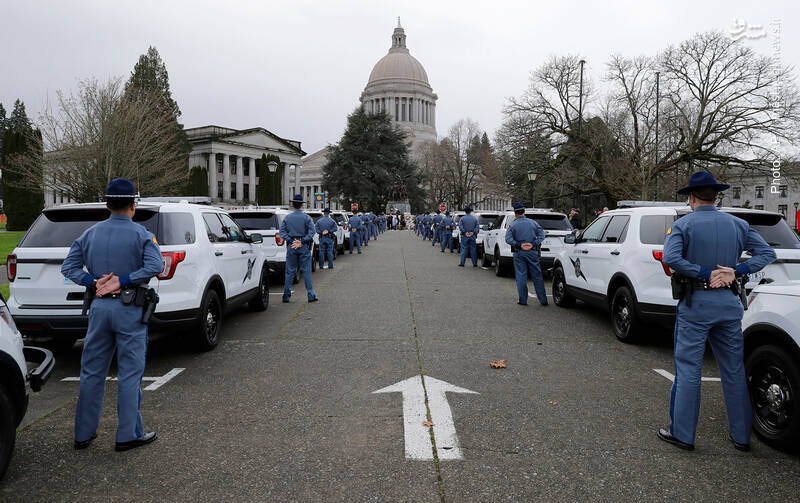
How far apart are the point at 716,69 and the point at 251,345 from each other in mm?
33585

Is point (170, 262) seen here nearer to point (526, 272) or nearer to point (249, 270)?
point (249, 270)

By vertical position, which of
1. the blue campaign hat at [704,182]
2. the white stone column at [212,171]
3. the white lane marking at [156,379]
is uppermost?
the white stone column at [212,171]

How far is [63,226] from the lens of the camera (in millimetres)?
6031

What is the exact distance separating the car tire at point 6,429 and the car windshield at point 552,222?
11869 mm

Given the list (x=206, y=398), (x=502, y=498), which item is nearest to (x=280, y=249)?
(x=206, y=398)

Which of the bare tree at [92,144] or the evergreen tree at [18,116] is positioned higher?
the evergreen tree at [18,116]

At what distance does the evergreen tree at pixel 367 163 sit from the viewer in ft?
228

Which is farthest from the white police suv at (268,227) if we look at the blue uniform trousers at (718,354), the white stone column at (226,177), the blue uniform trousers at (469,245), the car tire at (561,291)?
the white stone column at (226,177)

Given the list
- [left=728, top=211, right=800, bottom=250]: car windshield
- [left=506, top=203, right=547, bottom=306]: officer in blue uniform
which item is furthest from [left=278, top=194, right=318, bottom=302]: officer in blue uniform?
[left=728, top=211, right=800, bottom=250]: car windshield

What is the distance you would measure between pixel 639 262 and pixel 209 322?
5279 mm

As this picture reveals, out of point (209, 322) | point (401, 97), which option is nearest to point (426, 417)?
point (209, 322)

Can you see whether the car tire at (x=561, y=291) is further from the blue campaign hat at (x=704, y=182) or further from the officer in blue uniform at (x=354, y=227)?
the officer in blue uniform at (x=354, y=227)

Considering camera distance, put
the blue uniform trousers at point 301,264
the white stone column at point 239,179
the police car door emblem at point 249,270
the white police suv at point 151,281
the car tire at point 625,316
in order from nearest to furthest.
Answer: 1. the white police suv at point 151,281
2. the car tire at point 625,316
3. the police car door emblem at point 249,270
4. the blue uniform trousers at point 301,264
5. the white stone column at point 239,179

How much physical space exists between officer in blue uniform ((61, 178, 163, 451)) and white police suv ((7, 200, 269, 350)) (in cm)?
153
